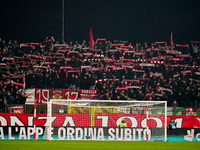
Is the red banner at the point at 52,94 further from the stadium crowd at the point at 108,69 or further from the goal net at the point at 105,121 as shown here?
the goal net at the point at 105,121

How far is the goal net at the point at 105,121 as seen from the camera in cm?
1427

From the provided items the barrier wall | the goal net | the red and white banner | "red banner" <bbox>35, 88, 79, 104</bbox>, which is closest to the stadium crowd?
the red and white banner

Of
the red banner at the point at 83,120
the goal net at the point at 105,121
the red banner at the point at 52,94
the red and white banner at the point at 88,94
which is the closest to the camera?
the goal net at the point at 105,121

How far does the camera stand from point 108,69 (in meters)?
23.9

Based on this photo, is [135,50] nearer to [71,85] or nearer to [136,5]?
[136,5]

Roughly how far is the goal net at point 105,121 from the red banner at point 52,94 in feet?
10.6

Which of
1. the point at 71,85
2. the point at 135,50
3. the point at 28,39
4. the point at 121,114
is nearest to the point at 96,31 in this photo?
the point at 135,50

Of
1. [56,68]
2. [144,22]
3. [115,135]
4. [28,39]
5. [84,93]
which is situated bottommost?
[115,135]

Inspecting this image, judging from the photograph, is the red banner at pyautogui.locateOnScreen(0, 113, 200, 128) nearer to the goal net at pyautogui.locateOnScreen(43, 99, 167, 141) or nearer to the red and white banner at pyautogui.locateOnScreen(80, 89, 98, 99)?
the goal net at pyautogui.locateOnScreen(43, 99, 167, 141)

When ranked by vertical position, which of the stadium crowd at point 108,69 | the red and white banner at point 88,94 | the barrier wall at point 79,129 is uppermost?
the stadium crowd at point 108,69

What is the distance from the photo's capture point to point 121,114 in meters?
15.2

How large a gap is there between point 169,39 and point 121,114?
1573 cm

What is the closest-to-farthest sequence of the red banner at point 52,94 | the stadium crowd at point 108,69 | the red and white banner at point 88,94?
the red banner at point 52,94, the red and white banner at point 88,94, the stadium crowd at point 108,69

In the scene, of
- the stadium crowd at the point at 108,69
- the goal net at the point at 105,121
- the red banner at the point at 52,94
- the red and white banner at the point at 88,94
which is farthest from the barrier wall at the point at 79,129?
the red and white banner at the point at 88,94
